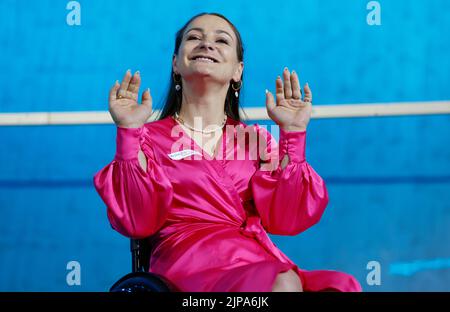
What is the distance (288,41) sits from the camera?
2641 millimetres

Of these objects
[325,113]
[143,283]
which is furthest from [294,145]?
[325,113]

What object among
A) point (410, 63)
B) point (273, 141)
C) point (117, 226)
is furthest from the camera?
point (410, 63)

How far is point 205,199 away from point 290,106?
29 cm

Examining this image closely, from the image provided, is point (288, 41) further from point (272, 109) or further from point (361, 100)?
point (272, 109)

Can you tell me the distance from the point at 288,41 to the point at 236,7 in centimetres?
22

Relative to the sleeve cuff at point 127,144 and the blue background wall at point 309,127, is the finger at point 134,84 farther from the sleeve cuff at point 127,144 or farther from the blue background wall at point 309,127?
the blue background wall at point 309,127

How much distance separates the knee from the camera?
1390mm

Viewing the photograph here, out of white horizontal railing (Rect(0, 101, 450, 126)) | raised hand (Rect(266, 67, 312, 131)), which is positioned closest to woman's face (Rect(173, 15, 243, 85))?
raised hand (Rect(266, 67, 312, 131))

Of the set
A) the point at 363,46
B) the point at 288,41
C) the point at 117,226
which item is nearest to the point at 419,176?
the point at 363,46

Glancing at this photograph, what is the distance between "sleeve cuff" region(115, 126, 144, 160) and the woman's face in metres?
0.26

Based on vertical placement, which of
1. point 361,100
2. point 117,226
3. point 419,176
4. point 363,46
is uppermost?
point 363,46

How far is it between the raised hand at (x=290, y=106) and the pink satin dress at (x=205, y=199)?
25mm

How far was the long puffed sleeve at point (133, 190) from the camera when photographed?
1616 mm

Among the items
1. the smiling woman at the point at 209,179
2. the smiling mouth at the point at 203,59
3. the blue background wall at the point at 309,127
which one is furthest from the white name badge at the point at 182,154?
the blue background wall at the point at 309,127
